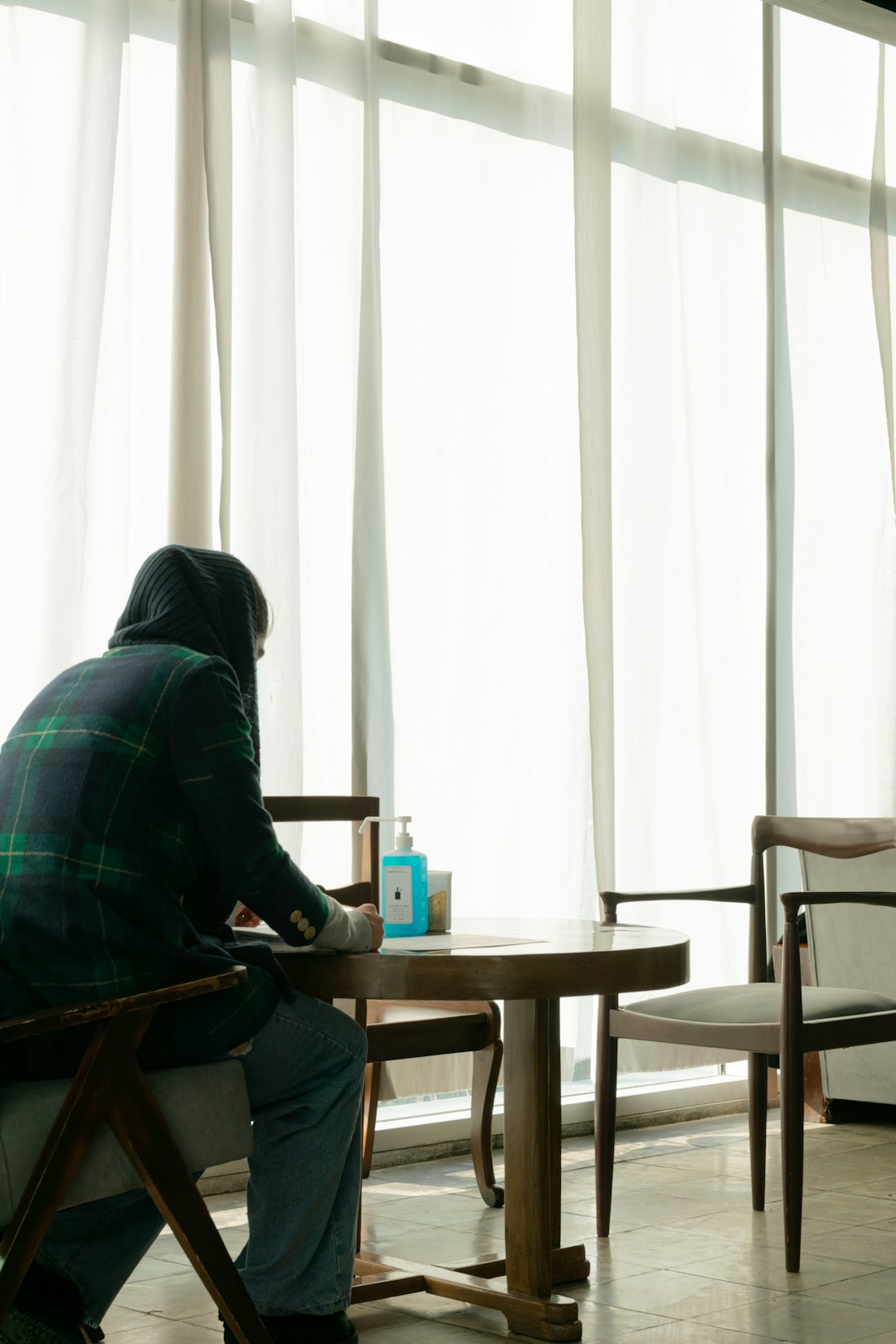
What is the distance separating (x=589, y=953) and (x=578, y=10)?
311cm

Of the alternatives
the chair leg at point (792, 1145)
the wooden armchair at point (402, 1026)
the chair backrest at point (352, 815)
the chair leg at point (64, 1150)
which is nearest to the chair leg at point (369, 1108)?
the wooden armchair at point (402, 1026)

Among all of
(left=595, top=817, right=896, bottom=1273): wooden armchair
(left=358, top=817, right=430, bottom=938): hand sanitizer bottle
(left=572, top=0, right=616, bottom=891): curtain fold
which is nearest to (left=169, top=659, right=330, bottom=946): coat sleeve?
(left=358, top=817, right=430, bottom=938): hand sanitizer bottle

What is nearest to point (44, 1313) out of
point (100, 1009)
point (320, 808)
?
point (100, 1009)

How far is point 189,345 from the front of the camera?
3535mm

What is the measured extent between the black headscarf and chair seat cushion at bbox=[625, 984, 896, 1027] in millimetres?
1233

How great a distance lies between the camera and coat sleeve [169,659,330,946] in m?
2.09

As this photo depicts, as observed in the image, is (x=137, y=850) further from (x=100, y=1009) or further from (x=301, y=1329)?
(x=301, y=1329)

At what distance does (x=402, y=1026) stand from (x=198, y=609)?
43.3 inches

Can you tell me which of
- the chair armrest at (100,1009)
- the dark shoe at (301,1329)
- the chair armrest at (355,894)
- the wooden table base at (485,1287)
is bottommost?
the wooden table base at (485,1287)

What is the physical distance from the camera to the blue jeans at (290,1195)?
87.7 inches

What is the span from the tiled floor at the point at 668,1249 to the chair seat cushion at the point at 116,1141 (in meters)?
0.59

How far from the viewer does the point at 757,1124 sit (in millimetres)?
3441

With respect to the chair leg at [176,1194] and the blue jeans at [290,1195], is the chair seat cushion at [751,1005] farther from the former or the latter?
the chair leg at [176,1194]

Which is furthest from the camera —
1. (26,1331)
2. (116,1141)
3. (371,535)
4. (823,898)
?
(371,535)
